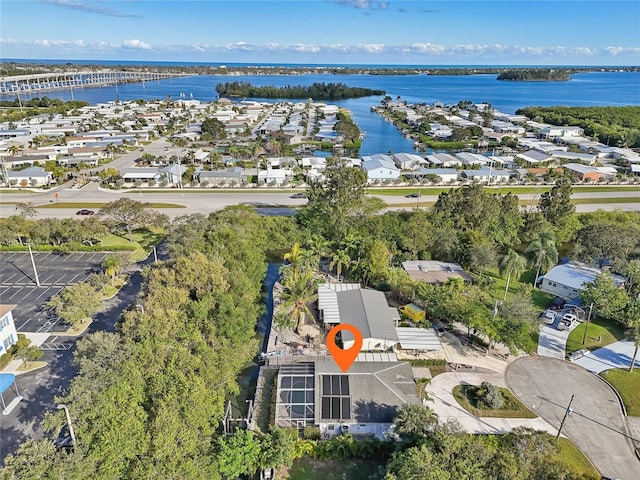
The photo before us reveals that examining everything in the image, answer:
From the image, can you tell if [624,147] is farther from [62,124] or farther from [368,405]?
[62,124]

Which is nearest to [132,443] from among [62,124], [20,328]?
[20,328]

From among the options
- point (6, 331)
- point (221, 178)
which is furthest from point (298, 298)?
point (221, 178)

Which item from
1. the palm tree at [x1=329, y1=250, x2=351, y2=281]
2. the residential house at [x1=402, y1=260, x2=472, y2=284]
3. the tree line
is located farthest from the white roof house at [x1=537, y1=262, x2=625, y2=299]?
the tree line

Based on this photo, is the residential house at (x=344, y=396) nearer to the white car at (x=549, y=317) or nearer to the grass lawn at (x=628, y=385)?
the grass lawn at (x=628, y=385)

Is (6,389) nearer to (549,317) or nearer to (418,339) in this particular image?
(418,339)

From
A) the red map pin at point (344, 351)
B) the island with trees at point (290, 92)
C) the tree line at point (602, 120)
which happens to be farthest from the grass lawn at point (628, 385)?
the island with trees at point (290, 92)

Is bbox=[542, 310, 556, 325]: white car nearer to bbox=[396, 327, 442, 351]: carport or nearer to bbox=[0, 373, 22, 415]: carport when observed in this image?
bbox=[396, 327, 442, 351]: carport

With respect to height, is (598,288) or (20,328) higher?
(598,288)
